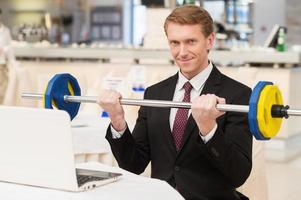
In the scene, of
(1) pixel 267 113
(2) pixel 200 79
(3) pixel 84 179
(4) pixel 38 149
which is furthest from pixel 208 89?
(4) pixel 38 149

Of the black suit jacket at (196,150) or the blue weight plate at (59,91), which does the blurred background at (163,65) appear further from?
the blue weight plate at (59,91)

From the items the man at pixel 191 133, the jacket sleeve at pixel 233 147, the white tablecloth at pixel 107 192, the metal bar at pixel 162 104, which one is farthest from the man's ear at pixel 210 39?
the white tablecloth at pixel 107 192

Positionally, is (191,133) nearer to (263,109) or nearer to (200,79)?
(200,79)

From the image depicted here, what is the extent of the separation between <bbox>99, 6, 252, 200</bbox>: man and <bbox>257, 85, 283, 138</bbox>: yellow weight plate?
0.24 meters

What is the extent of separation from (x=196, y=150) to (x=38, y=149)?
80cm

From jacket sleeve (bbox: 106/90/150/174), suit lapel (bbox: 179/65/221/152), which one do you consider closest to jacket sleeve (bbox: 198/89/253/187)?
suit lapel (bbox: 179/65/221/152)

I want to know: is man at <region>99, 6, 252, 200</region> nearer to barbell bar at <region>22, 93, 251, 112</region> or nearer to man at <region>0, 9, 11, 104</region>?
barbell bar at <region>22, 93, 251, 112</region>

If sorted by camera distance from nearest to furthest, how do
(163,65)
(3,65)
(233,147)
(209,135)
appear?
1. (209,135)
2. (233,147)
3. (3,65)
4. (163,65)

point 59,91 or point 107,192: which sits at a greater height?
point 59,91

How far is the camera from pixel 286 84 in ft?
24.9

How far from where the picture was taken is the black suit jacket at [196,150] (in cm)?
240

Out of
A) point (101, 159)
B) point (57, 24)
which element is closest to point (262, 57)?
point (101, 159)

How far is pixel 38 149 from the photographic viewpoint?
199cm

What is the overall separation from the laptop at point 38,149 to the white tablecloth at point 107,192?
3 cm
